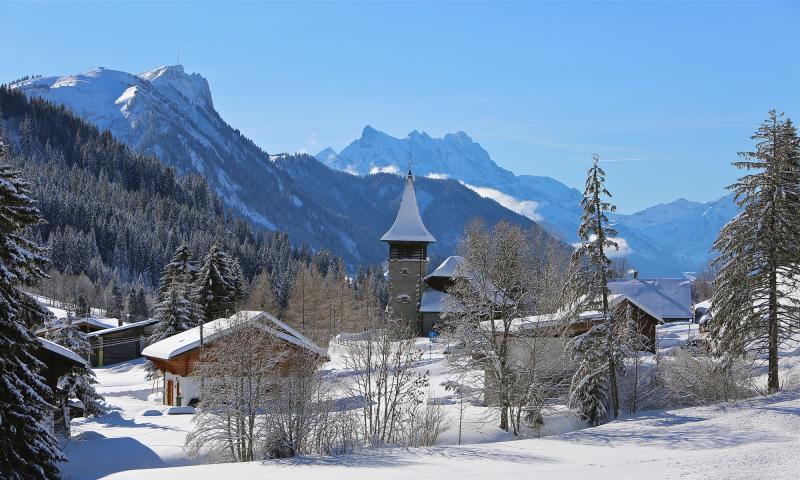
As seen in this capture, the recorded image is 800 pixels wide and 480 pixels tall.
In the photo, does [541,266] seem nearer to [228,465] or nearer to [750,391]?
[750,391]

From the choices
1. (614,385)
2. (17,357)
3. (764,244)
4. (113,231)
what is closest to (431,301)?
(614,385)

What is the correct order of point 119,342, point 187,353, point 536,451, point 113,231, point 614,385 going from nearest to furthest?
point 536,451
point 614,385
point 187,353
point 119,342
point 113,231

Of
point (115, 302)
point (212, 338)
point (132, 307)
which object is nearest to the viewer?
point (212, 338)

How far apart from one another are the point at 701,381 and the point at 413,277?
39.3 meters

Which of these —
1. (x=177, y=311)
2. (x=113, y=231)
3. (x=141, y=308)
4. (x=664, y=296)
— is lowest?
(x=141, y=308)

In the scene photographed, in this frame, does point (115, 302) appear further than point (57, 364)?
Yes

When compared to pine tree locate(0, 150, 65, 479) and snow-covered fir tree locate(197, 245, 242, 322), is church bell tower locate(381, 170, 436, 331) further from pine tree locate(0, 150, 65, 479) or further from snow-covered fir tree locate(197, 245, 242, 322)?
pine tree locate(0, 150, 65, 479)

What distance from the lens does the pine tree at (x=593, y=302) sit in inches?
1363

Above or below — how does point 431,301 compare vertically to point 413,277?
below

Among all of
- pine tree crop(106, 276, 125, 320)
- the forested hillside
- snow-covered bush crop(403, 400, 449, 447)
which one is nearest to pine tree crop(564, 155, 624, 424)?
snow-covered bush crop(403, 400, 449, 447)

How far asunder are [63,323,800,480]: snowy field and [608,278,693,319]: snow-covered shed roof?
34.6 m

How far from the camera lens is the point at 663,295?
78.2 metres

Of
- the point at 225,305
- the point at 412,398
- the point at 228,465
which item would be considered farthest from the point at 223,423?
the point at 225,305

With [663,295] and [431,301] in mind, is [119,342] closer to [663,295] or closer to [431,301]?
[431,301]
